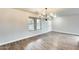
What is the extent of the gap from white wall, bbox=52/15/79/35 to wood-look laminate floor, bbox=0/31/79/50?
0.34 feet

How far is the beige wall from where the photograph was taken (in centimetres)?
159

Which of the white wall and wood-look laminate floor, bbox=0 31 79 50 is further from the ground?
the white wall

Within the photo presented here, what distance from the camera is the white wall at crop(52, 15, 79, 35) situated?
1.68 m

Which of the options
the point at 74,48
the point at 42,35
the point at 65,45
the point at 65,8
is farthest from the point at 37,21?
the point at 74,48

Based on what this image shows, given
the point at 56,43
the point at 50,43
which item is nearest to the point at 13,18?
the point at 50,43

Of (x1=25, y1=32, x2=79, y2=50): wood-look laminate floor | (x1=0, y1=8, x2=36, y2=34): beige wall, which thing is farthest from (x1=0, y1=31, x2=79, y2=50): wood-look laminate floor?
(x1=0, y1=8, x2=36, y2=34): beige wall

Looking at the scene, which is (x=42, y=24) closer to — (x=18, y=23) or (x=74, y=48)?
(x=18, y=23)

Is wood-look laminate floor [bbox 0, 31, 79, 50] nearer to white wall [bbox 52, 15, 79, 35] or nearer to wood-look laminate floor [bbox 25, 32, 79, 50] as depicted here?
wood-look laminate floor [bbox 25, 32, 79, 50]

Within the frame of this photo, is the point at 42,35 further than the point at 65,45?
Yes

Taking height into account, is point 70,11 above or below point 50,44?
above

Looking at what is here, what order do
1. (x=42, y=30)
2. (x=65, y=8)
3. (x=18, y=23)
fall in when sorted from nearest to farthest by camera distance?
(x=65, y=8)
(x=18, y=23)
(x=42, y=30)

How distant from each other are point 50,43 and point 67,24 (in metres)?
0.53

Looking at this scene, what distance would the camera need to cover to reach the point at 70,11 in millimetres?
1609
